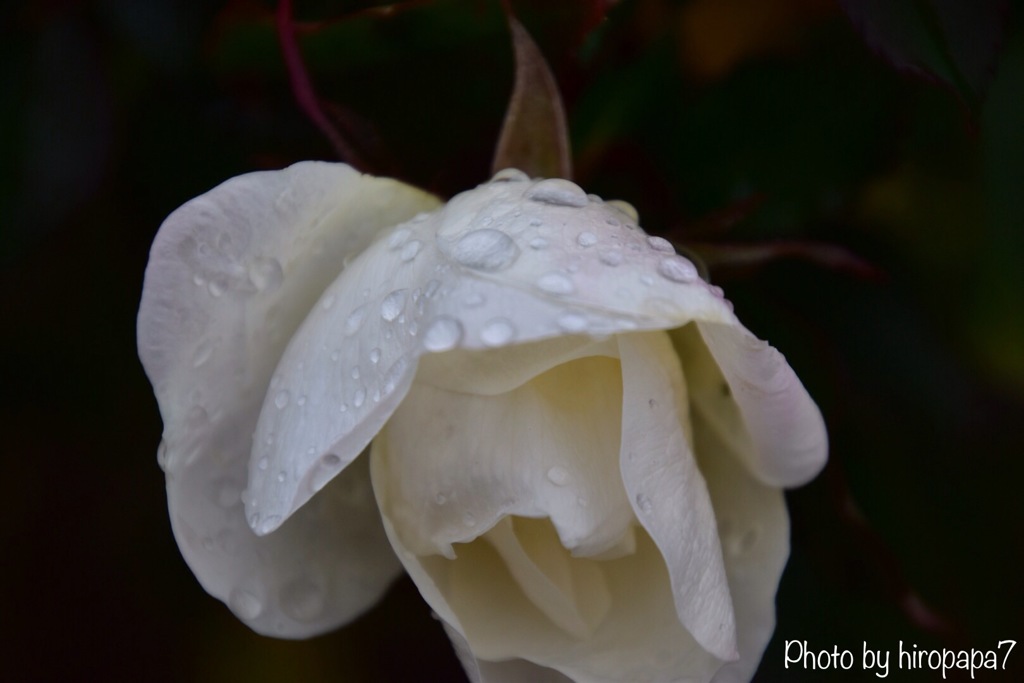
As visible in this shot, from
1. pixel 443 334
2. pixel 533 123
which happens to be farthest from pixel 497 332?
pixel 533 123

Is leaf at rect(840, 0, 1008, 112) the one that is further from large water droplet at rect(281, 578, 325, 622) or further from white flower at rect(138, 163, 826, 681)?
large water droplet at rect(281, 578, 325, 622)

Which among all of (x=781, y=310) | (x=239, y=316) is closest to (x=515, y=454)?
(x=239, y=316)

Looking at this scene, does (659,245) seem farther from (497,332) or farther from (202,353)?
(202,353)

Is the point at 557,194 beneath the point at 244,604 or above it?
above

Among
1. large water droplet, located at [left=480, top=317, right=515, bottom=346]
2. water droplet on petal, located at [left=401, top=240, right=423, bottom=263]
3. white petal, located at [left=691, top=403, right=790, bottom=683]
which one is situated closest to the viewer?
large water droplet, located at [left=480, top=317, right=515, bottom=346]

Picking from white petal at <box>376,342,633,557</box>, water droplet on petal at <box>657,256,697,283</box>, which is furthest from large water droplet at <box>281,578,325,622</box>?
water droplet on petal at <box>657,256,697,283</box>

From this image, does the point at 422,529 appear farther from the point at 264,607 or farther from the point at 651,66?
the point at 651,66
